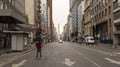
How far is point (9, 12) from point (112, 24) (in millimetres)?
42309

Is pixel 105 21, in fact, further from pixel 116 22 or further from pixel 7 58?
pixel 7 58

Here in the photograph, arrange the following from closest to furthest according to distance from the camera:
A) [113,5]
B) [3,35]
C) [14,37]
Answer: [14,37], [3,35], [113,5]

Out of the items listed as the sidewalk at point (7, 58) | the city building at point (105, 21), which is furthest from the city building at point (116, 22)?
the sidewalk at point (7, 58)

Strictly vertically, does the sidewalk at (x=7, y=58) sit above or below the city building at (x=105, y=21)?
below

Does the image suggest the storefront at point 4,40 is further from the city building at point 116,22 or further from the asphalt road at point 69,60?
the city building at point 116,22

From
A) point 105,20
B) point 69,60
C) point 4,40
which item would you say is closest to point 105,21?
point 105,20

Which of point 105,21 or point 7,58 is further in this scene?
point 105,21

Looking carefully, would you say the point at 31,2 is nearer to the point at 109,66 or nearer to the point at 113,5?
the point at 113,5

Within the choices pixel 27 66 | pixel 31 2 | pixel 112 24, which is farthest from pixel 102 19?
pixel 27 66

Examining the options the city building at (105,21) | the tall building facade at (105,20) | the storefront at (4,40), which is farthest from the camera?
the tall building facade at (105,20)

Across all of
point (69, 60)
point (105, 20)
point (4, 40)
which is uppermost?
point (105, 20)

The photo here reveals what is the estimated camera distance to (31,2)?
11425cm

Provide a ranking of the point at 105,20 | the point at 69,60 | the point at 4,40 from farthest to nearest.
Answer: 1. the point at 105,20
2. the point at 4,40
3. the point at 69,60

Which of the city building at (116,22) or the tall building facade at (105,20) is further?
the tall building facade at (105,20)
